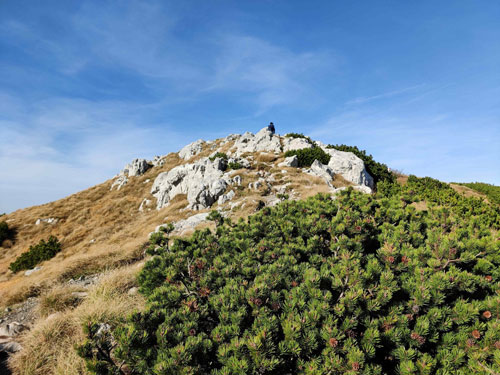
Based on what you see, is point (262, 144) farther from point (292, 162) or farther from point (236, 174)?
point (236, 174)

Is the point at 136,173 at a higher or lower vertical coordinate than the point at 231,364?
higher

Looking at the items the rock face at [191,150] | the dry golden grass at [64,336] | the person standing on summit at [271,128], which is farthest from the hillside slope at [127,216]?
the person standing on summit at [271,128]

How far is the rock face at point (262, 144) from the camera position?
2960 centimetres

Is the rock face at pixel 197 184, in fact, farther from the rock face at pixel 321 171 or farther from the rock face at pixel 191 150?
the rock face at pixel 191 150

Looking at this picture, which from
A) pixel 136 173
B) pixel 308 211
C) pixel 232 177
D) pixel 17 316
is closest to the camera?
pixel 308 211

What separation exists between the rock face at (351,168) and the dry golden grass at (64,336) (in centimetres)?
1891

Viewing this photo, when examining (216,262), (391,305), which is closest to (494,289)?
(391,305)

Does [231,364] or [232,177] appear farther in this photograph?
[232,177]

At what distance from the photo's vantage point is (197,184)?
2123 cm

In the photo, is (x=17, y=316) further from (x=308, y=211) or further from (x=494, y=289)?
(x=494, y=289)

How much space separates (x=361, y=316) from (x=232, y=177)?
59.6ft

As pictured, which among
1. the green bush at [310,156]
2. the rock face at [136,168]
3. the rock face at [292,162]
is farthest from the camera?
the rock face at [136,168]

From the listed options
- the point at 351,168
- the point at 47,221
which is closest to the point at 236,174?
the point at 351,168

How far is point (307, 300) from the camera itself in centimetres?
324
